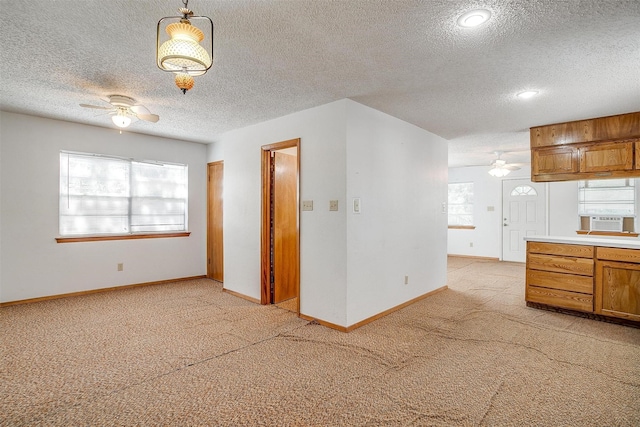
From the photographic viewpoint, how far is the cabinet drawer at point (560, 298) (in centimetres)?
372

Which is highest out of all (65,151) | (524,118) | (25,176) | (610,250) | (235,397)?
(524,118)

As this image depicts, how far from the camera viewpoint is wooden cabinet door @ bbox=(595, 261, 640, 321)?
11.2 ft

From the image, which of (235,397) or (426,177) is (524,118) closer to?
(426,177)

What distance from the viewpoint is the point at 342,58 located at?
2477 mm

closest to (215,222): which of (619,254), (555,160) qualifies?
(555,160)

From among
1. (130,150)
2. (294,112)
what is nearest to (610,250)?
(294,112)

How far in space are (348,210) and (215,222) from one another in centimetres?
339

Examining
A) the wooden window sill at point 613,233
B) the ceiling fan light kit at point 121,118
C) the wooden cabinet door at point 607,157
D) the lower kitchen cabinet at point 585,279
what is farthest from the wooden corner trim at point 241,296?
the wooden window sill at point 613,233

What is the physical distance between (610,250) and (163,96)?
5349mm

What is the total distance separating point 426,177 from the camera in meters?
4.71

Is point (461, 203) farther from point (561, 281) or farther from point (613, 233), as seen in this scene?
point (561, 281)

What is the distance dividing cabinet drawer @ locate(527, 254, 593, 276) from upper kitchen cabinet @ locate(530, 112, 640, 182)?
3.86ft

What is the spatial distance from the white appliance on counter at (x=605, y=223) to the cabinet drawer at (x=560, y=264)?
3.31m

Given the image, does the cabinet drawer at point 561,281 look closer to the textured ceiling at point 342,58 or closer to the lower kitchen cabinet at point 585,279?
the lower kitchen cabinet at point 585,279
